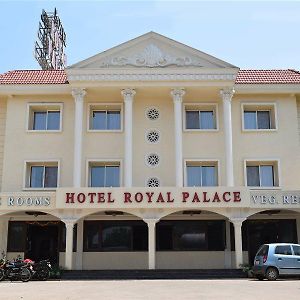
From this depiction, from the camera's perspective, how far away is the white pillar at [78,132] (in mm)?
21953

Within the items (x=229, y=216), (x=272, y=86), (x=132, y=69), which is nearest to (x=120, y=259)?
(x=229, y=216)

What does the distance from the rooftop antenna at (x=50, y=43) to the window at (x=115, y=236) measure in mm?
18005

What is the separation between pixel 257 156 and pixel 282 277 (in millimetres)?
7109

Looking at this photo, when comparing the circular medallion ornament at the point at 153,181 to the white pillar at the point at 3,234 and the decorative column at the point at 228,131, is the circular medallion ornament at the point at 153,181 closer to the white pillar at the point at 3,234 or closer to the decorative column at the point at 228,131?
the decorative column at the point at 228,131

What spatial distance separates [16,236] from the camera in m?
22.9

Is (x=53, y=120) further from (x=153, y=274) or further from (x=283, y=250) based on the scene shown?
(x=283, y=250)

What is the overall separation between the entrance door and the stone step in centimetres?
332

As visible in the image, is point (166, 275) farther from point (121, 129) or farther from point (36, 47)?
point (36, 47)

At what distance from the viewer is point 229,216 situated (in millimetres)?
20531

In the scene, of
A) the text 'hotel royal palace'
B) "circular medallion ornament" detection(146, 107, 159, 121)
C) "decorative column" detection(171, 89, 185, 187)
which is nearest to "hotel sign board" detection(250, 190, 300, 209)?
the text 'hotel royal palace'

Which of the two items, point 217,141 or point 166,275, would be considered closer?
point 166,275

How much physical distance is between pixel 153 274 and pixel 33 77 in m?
12.3

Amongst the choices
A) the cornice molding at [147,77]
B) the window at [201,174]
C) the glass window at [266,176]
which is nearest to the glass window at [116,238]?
the window at [201,174]
